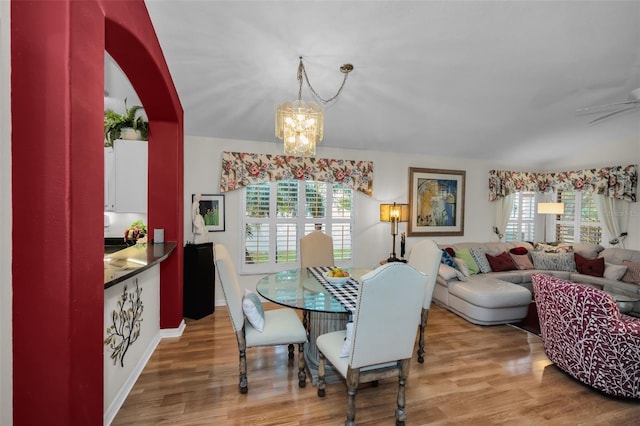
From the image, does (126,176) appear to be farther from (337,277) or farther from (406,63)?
(406,63)

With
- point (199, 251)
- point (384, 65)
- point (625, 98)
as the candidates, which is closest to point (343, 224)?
point (199, 251)

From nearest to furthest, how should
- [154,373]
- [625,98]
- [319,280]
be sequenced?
[154,373], [319,280], [625,98]

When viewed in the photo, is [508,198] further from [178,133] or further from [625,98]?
[178,133]

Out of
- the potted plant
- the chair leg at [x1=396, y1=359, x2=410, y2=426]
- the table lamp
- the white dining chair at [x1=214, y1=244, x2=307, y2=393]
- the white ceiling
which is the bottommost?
the chair leg at [x1=396, y1=359, x2=410, y2=426]

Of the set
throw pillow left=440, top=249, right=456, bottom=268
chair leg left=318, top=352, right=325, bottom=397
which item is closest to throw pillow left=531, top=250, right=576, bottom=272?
throw pillow left=440, top=249, right=456, bottom=268

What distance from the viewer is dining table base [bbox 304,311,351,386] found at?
7.71ft

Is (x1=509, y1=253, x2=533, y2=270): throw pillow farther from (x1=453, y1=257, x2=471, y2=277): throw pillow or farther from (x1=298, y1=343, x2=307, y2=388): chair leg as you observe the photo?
(x1=298, y1=343, x2=307, y2=388): chair leg

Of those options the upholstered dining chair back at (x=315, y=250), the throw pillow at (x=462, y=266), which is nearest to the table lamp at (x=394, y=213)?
the throw pillow at (x=462, y=266)

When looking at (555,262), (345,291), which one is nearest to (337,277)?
(345,291)

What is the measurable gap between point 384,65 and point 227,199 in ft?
8.49

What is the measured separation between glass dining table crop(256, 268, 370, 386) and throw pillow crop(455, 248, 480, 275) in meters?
2.37

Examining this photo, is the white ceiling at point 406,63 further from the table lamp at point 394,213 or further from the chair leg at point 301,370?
the chair leg at point 301,370

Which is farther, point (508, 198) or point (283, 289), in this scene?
point (508, 198)

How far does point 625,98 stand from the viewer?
3414 millimetres
